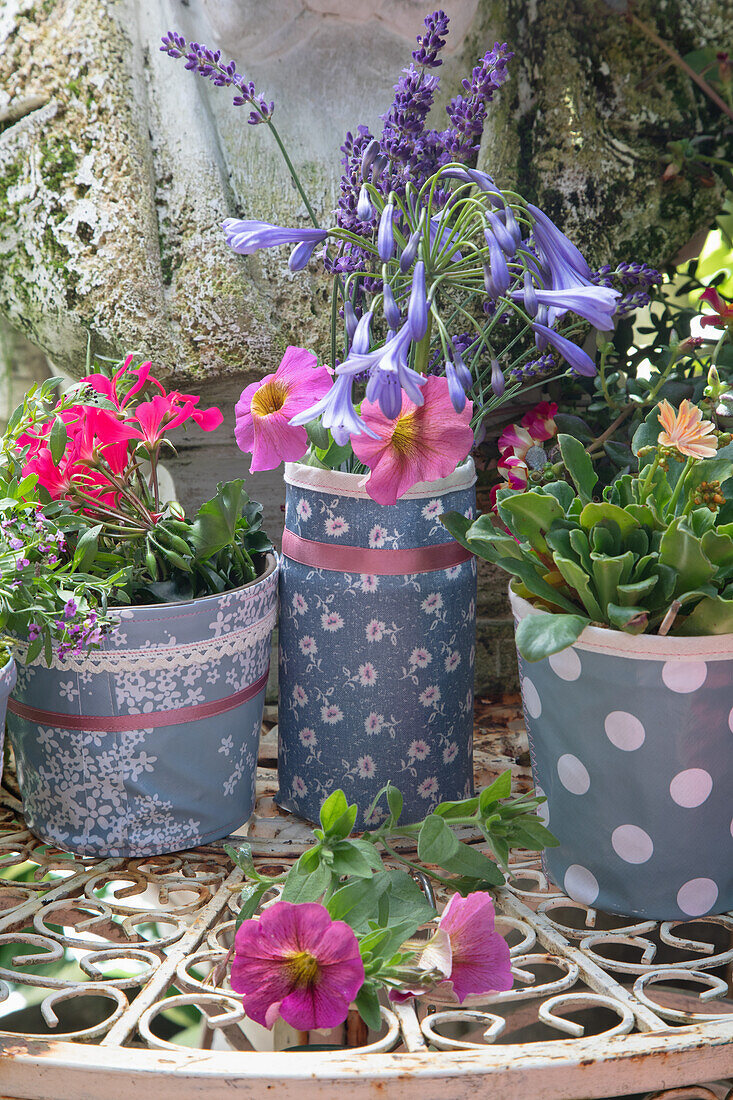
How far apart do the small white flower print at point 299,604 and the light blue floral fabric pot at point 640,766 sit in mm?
201

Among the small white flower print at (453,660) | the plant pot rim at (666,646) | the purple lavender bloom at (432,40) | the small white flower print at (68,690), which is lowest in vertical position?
the small white flower print at (68,690)

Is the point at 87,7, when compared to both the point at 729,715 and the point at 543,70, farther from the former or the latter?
the point at 729,715

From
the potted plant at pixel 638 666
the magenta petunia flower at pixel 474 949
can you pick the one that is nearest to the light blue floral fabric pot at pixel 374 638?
the potted plant at pixel 638 666

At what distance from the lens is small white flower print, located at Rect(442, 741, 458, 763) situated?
917 millimetres

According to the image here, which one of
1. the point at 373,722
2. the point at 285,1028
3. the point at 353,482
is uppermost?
the point at 353,482

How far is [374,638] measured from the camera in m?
0.87

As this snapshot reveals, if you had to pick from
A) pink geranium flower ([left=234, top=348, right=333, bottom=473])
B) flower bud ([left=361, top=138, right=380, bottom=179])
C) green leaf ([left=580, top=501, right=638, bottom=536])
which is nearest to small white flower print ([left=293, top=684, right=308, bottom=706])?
pink geranium flower ([left=234, top=348, right=333, bottom=473])

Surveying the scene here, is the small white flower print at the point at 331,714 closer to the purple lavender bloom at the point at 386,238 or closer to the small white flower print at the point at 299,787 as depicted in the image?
the small white flower print at the point at 299,787

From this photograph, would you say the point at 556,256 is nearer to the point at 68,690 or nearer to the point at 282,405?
the point at 282,405

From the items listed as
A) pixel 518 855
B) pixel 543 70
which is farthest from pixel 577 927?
pixel 543 70

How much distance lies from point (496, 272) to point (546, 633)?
0.25m

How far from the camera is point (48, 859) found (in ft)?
2.82

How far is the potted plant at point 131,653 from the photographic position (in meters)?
0.80

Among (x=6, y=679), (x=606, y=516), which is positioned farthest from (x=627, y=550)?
(x=6, y=679)
